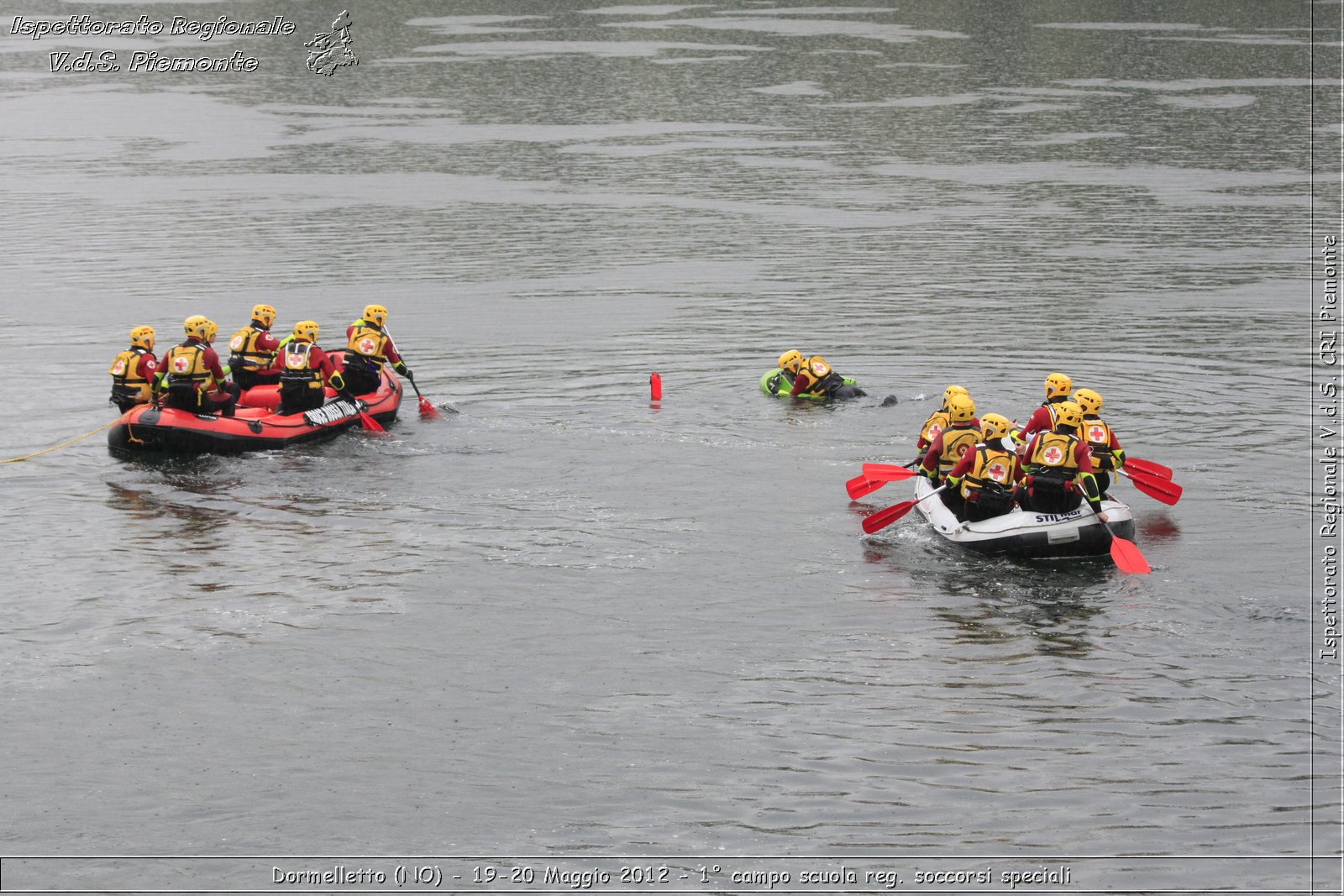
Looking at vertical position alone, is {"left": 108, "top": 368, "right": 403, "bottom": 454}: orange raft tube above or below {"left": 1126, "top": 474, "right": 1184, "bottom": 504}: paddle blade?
above

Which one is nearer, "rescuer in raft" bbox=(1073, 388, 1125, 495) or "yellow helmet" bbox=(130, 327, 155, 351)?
"rescuer in raft" bbox=(1073, 388, 1125, 495)

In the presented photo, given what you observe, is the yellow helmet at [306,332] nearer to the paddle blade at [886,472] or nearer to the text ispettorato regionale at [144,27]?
the paddle blade at [886,472]

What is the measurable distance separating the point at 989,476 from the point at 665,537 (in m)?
4.36

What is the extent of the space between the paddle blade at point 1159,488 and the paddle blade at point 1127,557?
2159mm

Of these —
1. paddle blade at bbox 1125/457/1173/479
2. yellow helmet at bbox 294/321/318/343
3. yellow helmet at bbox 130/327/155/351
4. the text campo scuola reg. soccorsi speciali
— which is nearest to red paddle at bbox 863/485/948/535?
paddle blade at bbox 1125/457/1173/479

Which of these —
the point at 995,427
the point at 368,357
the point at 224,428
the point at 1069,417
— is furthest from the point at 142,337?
the point at 1069,417

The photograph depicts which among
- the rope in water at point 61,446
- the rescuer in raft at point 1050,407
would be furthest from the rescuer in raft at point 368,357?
the rescuer in raft at point 1050,407

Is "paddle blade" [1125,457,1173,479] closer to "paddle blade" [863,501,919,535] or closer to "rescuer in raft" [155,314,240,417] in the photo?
"paddle blade" [863,501,919,535]

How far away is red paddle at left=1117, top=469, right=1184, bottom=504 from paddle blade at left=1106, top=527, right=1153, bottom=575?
7.08 ft

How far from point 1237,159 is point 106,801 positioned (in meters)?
47.9

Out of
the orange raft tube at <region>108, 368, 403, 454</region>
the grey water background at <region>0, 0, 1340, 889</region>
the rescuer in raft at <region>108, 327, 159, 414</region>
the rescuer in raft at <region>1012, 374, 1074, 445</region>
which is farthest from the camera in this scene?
the rescuer in raft at <region>108, 327, 159, 414</region>

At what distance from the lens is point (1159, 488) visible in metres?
21.9

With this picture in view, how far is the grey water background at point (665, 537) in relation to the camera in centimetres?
1462

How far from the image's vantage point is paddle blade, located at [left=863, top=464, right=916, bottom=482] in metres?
22.4
